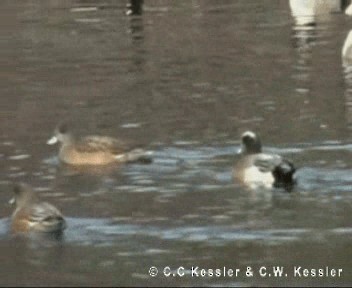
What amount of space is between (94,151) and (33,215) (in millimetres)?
3197

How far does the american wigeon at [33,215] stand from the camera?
12.1 m

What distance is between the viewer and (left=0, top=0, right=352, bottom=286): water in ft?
37.5

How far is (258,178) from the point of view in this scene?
1383 cm

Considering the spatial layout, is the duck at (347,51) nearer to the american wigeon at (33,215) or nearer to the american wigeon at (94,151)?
the american wigeon at (94,151)

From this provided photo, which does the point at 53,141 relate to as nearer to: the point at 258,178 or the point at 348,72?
the point at 258,178

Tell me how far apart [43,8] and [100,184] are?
55.1 feet

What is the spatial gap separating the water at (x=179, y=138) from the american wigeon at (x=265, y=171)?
17cm

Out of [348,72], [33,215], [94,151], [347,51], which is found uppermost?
[347,51]

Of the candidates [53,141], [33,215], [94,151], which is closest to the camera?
[33,215]

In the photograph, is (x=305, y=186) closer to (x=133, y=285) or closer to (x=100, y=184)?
(x=100, y=184)

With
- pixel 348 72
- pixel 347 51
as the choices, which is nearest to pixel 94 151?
pixel 348 72

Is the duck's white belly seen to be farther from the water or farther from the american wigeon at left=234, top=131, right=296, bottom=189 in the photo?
the water

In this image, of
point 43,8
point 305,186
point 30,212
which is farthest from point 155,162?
point 43,8

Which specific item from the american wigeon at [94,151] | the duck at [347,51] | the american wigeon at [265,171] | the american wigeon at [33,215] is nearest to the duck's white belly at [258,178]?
the american wigeon at [265,171]
